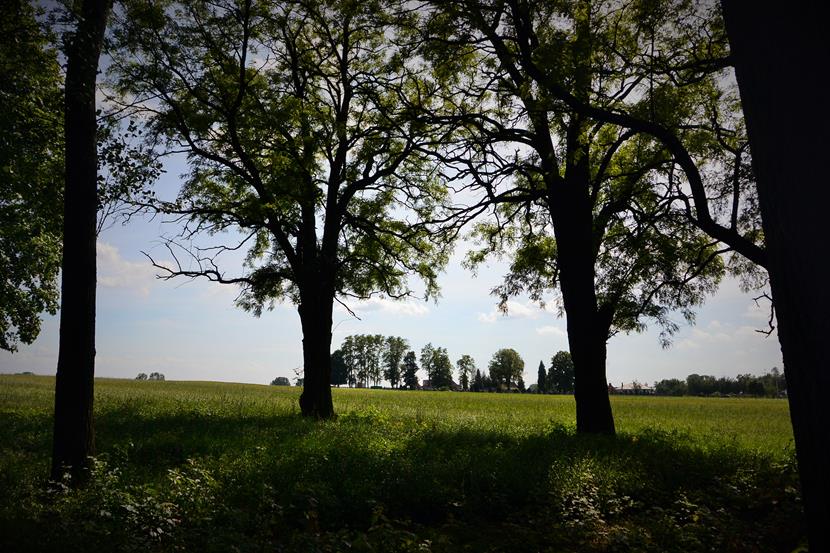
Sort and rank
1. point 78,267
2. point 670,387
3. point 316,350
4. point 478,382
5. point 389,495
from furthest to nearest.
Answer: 1. point 670,387
2. point 478,382
3. point 316,350
4. point 78,267
5. point 389,495

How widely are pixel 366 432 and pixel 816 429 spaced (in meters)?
12.3

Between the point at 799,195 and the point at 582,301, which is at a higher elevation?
the point at 582,301

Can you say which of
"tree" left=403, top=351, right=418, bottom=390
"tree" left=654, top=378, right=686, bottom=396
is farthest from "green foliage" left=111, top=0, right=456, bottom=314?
"tree" left=654, top=378, right=686, bottom=396

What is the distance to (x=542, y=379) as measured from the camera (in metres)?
138

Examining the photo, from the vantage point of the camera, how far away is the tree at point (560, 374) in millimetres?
125438

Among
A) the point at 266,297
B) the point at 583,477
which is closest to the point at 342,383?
the point at 266,297

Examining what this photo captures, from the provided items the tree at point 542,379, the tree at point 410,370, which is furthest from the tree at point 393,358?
the tree at point 542,379

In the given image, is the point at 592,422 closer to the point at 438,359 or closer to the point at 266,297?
the point at 266,297

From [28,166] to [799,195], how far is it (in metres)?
17.5

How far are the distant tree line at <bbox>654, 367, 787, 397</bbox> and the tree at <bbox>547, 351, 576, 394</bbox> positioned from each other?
3998cm

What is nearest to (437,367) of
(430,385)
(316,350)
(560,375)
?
(430,385)

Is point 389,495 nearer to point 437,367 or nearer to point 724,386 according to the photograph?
point 437,367

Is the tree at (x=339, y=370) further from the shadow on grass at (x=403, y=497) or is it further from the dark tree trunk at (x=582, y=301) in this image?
the shadow on grass at (x=403, y=497)

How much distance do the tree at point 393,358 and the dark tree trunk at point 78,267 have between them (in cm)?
12955
